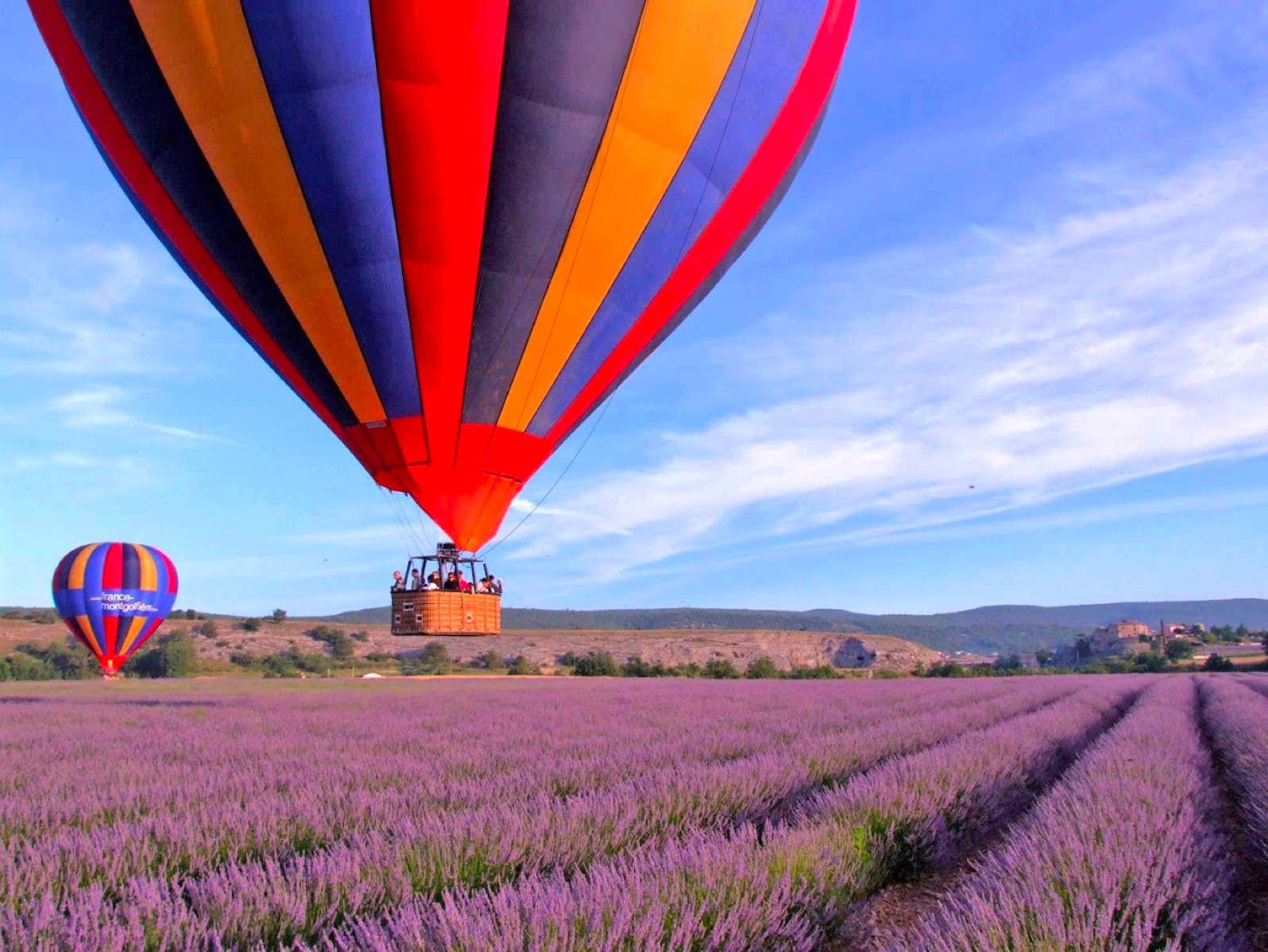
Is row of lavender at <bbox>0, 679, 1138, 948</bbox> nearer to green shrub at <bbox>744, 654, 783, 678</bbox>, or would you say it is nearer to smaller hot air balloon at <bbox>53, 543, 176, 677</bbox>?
smaller hot air balloon at <bbox>53, 543, 176, 677</bbox>

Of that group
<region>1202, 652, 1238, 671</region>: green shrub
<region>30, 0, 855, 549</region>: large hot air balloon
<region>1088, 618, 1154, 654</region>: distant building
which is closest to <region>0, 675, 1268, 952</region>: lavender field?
<region>30, 0, 855, 549</region>: large hot air balloon

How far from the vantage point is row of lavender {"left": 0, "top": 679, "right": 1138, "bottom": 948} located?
109 inches

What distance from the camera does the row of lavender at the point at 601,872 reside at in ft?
9.05

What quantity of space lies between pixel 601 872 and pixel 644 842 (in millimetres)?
1242

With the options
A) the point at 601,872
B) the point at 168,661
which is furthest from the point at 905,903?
the point at 168,661

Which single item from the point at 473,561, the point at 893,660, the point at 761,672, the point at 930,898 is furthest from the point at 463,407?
the point at 893,660

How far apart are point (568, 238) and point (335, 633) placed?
7386 cm

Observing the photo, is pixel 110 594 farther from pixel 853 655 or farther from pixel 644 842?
pixel 853 655

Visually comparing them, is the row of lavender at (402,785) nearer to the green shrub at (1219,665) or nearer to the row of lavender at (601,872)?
the row of lavender at (601,872)

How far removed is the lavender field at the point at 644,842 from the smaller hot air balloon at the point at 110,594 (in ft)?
67.5

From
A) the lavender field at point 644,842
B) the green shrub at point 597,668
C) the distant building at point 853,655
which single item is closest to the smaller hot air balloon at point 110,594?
the lavender field at point 644,842

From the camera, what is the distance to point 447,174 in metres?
9.23

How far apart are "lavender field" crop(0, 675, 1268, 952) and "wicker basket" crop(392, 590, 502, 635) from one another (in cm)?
138

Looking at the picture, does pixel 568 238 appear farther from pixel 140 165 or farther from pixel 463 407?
pixel 140 165
